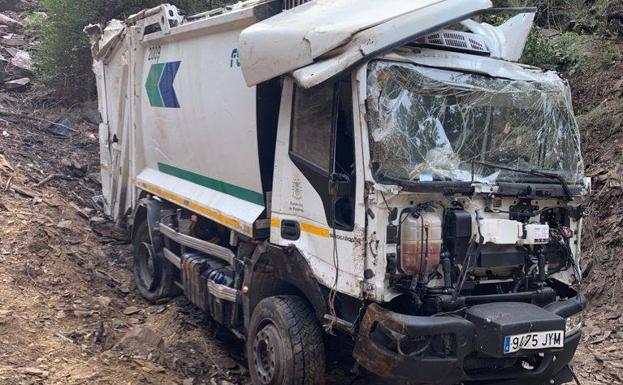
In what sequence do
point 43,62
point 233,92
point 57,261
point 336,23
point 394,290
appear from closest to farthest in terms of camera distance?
1. point 394,290
2. point 336,23
3. point 233,92
4. point 57,261
5. point 43,62

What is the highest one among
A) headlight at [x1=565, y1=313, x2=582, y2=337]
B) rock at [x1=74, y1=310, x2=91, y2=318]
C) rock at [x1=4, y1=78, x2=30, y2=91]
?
rock at [x1=4, y1=78, x2=30, y2=91]

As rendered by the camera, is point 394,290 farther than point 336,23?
No

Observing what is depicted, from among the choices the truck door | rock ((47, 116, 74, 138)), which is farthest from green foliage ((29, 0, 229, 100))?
the truck door

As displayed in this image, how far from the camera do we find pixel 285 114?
4.17 metres

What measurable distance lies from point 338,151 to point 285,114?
65cm

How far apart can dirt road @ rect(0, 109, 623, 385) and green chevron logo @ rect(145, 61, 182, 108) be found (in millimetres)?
1983

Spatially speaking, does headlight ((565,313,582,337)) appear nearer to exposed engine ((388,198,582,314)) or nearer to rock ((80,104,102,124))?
exposed engine ((388,198,582,314))

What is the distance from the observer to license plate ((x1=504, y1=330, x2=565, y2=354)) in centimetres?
332

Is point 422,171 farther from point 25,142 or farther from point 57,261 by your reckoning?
point 25,142

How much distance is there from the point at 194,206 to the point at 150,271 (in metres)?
1.41

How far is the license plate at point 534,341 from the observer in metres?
3.32

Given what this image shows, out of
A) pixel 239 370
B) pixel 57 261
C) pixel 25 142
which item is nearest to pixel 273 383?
pixel 239 370

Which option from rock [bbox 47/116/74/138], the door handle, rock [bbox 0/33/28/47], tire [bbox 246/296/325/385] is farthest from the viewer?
rock [bbox 0/33/28/47]

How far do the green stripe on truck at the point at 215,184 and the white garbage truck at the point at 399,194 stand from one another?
36 millimetres
